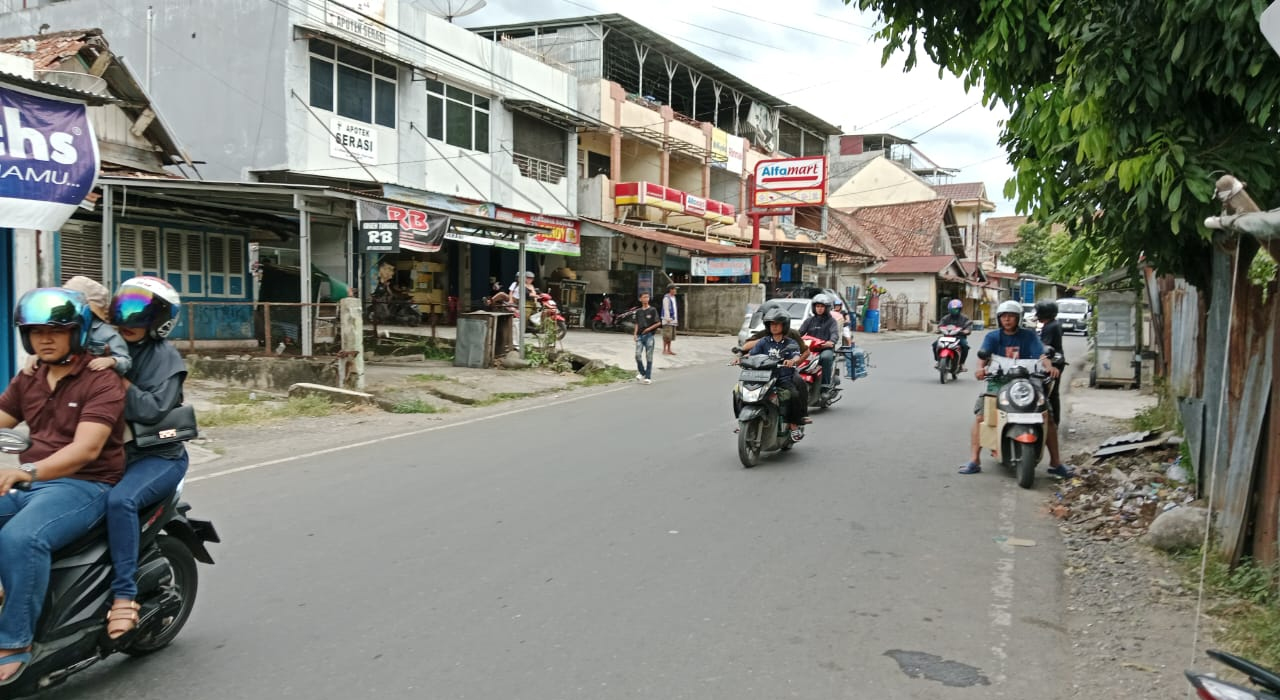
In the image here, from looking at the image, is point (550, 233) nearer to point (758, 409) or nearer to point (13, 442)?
point (758, 409)

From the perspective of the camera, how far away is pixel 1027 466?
25.6 feet

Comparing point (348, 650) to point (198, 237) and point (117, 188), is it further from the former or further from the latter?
point (198, 237)

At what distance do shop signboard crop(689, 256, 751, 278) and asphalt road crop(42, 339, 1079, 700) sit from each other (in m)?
20.8

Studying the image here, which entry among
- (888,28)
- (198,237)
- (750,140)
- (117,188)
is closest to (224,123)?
(198,237)

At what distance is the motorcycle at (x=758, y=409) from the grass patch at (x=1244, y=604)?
12.3 ft

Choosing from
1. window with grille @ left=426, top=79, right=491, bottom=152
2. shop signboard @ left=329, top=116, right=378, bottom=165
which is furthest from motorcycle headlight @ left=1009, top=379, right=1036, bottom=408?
window with grille @ left=426, top=79, right=491, bottom=152

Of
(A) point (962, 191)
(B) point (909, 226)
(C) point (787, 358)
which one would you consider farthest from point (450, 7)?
(A) point (962, 191)

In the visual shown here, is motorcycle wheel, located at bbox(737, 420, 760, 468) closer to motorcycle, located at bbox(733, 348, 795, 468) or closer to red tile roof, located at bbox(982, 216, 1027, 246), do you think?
motorcycle, located at bbox(733, 348, 795, 468)

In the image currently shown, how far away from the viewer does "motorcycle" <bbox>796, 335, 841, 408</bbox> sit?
12.2 metres

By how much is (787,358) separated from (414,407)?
617 cm

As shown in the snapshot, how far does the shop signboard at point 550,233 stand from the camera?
86.1 feet

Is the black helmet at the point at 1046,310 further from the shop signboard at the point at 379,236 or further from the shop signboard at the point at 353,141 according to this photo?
the shop signboard at the point at 353,141

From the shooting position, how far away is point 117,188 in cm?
1374

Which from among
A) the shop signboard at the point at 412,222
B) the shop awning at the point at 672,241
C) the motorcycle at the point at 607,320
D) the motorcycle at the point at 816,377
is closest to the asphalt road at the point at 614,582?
the motorcycle at the point at 816,377
